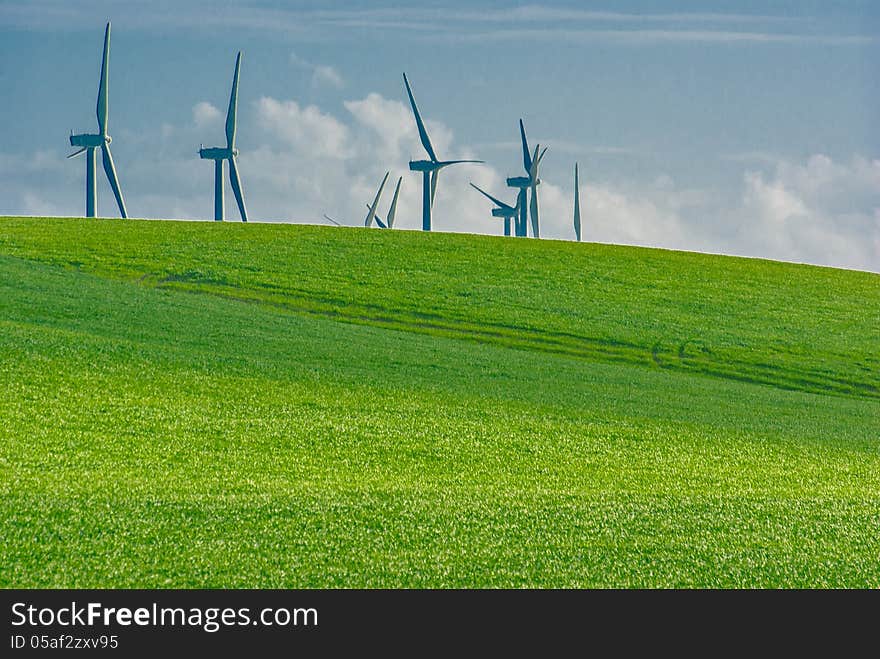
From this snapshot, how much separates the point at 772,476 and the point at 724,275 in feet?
109

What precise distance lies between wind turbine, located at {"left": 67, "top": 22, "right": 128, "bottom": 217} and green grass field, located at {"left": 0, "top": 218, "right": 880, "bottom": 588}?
810 inches

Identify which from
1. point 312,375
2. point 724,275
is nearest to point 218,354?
point 312,375

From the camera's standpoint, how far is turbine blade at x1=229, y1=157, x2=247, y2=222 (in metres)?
69.0

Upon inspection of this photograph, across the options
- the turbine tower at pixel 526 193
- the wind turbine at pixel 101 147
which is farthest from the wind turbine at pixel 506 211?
the wind turbine at pixel 101 147

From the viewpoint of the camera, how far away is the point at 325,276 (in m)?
41.2

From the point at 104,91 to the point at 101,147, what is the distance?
377cm

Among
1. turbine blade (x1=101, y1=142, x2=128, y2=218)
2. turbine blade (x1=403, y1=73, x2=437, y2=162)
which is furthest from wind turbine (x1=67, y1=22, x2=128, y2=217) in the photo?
turbine blade (x1=403, y1=73, x2=437, y2=162)

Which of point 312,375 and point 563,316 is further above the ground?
point 563,316

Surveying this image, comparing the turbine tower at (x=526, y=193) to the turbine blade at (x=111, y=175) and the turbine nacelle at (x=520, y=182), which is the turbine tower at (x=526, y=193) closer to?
the turbine nacelle at (x=520, y=182)

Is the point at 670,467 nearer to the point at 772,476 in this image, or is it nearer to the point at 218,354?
the point at 772,476

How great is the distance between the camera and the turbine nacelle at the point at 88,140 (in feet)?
217

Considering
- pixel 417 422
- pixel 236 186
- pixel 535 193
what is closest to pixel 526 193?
pixel 535 193

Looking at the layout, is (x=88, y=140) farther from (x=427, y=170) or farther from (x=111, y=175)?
(x=427, y=170)

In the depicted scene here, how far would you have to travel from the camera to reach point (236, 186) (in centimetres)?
6975
